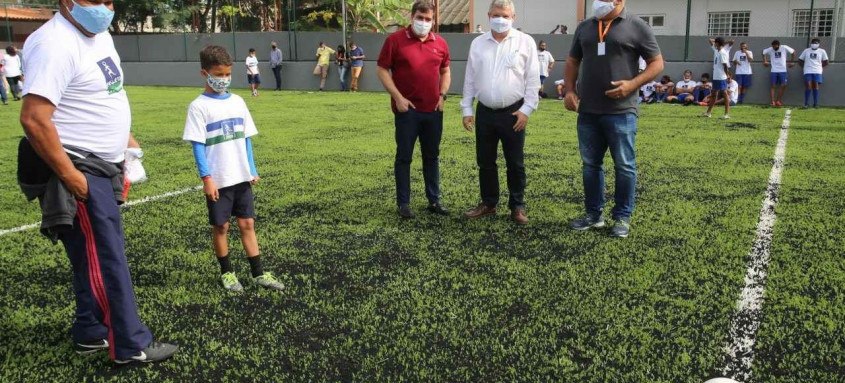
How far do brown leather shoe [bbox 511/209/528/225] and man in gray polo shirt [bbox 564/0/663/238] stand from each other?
449mm

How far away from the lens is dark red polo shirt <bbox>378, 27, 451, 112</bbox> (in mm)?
6027

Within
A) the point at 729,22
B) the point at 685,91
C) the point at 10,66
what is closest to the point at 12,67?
the point at 10,66

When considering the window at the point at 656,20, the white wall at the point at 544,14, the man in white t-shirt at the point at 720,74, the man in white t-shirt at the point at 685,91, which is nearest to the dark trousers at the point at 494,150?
the man in white t-shirt at the point at 720,74

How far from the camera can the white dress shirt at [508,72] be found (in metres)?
5.78

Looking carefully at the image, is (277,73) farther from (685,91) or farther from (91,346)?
(91,346)

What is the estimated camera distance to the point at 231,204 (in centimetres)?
427

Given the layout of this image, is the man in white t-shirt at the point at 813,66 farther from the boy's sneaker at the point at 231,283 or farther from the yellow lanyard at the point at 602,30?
the boy's sneaker at the point at 231,283

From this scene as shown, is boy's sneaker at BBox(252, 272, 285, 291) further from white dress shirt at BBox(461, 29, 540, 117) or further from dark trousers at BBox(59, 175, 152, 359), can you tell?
white dress shirt at BBox(461, 29, 540, 117)

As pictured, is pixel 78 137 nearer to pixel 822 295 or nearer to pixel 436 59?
pixel 436 59

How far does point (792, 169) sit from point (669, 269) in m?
4.83

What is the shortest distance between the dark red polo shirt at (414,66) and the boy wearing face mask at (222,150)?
206 cm

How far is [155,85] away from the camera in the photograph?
30703mm

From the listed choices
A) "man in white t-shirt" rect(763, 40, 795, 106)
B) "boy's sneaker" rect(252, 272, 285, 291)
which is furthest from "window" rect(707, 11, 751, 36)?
"boy's sneaker" rect(252, 272, 285, 291)

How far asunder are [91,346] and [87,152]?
104 cm
